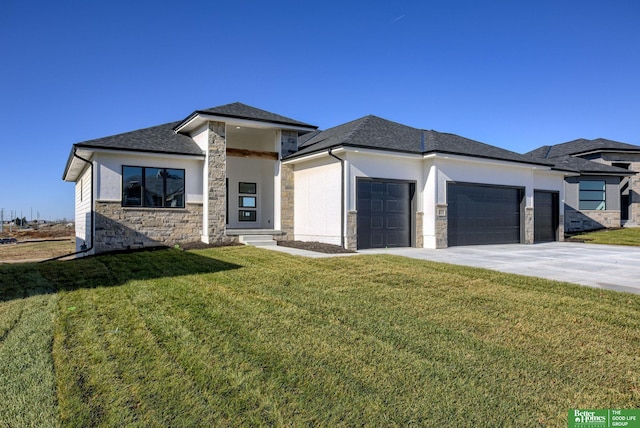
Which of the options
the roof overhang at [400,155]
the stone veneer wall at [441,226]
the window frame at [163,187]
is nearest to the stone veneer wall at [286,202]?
the roof overhang at [400,155]

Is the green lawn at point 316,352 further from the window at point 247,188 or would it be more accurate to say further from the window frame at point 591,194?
the window frame at point 591,194

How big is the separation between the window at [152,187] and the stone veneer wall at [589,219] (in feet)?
69.2

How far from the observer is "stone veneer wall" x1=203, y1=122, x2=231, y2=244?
13.8 metres

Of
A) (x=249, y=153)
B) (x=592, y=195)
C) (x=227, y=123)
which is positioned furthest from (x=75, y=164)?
(x=592, y=195)

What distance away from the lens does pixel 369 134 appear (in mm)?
14031

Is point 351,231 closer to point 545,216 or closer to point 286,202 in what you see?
point 286,202

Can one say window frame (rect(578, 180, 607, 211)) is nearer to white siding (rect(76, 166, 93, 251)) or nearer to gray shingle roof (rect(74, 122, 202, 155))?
gray shingle roof (rect(74, 122, 202, 155))

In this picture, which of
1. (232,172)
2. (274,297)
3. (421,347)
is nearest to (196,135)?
(232,172)

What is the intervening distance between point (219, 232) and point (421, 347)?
11052 mm

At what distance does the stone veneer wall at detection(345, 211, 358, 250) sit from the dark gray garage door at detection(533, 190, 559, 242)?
1014cm

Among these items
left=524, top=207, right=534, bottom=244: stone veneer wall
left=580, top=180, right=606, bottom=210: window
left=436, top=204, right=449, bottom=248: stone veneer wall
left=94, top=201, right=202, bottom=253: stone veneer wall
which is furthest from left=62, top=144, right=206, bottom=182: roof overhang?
left=580, top=180, right=606, bottom=210: window

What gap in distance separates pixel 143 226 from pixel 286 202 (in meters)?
5.45

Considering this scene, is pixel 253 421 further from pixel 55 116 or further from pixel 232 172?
pixel 55 116

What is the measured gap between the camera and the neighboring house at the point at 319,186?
42.8 ft
